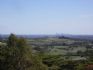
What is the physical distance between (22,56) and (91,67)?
21631 mm

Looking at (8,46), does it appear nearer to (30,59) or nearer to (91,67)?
(30,59)

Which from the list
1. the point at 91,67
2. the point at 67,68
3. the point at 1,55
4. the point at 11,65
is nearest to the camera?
the point at 11,65

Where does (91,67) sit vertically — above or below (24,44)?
below

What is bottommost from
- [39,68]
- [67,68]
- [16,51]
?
[67,68]

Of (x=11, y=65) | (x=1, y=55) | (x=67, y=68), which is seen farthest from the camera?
(x=67, y=68)

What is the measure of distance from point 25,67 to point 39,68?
1720 millimetres

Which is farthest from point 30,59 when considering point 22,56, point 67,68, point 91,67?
point 67,68

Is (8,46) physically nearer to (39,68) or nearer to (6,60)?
(6,60)

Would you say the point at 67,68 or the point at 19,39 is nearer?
the point at 19,39

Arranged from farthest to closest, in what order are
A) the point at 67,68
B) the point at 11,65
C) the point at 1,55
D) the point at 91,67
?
the point at 67,68 → the point at 91,67 → the point at 1,55 → the point at 11,65

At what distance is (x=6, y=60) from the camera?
29328 mm

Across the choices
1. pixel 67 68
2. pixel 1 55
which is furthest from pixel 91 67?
pixel 1 55

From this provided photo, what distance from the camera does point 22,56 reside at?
2895cm

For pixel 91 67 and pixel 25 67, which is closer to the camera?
pixel 25 67
